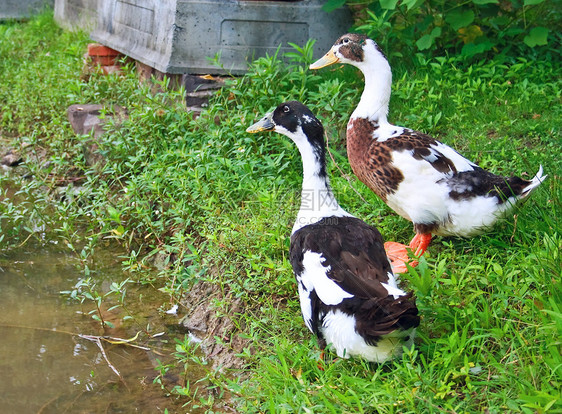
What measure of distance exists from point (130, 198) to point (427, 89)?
247 cm

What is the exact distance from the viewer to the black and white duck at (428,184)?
11.4ft

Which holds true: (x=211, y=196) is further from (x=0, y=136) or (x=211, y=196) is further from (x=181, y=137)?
(x=0, y=136)

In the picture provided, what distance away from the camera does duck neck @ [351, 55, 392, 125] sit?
13.0 feet

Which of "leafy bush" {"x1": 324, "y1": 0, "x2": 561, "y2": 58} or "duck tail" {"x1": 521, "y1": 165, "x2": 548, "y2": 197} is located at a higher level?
"leafy bush" {"x1": 324, "y1": 0, "x2": 561, "y2": 58}

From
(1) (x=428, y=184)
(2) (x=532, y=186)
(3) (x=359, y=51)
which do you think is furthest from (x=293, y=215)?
(2) (x=532, y=186)

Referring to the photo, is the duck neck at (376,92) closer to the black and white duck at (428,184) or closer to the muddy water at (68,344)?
the black and white duck at (428,184)

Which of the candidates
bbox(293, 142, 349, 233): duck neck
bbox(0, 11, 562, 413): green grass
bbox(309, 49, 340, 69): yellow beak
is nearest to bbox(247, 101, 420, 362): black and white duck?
bbox(293, 142, 349, 233): duck neck

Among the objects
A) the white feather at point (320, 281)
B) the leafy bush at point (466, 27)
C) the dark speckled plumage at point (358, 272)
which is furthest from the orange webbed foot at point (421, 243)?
the leafy bush at point (466, 27)

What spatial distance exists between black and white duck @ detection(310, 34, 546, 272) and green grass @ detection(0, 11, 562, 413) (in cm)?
13

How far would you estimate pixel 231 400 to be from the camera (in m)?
3.07

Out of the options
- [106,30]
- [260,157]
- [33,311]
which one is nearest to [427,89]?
[260,157]

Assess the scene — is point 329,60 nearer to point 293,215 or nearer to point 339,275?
point 293,215

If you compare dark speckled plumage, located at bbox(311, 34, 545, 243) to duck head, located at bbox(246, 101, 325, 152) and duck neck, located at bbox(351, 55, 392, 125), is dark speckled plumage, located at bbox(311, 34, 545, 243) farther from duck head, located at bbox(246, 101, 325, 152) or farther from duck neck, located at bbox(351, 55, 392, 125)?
duck head, located at bbox(246, 101, 325, 152)

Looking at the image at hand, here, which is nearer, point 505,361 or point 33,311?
point 505,361
